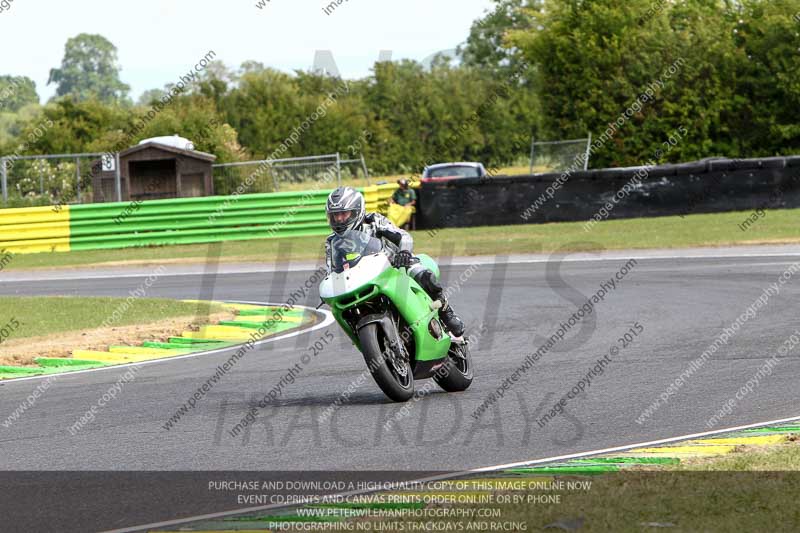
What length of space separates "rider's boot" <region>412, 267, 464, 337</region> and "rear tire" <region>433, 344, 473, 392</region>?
0.16 metres

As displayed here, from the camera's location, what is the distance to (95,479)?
674 centimetres

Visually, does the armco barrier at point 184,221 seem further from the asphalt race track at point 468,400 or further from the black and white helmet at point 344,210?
the black and white helmet at point 344,210

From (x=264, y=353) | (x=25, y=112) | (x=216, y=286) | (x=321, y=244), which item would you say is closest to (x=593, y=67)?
(x=321, y=244)

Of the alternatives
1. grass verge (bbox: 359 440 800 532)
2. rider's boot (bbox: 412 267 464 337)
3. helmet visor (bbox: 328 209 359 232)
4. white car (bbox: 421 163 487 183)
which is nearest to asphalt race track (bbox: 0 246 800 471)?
rider's boot (bbox: 412 267 464 337)

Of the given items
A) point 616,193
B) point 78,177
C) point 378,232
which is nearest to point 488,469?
point 378,232

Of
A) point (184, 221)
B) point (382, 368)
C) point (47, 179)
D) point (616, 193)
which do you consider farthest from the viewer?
point (47, 179)

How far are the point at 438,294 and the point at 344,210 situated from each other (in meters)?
1.03

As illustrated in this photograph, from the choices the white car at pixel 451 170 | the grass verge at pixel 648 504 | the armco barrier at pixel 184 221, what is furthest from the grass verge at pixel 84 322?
the white car at pixel 451 170

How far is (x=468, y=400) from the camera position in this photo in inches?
357

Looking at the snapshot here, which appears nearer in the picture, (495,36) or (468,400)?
(468,400)

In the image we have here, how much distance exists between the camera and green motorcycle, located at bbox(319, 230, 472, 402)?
338 inches

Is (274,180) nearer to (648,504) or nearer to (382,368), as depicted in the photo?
(382,368)

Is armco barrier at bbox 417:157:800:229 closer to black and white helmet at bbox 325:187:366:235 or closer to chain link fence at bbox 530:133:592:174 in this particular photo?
chain link fence at bbox 530:133:592:174

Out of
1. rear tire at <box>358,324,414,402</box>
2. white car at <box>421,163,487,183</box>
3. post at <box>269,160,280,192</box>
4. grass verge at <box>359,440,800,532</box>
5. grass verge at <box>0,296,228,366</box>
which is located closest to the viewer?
grass verge at <box>359,440,800,532</box>
